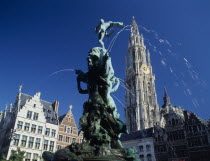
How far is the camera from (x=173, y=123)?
45.4m

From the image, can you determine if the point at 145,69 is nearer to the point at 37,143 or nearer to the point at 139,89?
the point at 139,89

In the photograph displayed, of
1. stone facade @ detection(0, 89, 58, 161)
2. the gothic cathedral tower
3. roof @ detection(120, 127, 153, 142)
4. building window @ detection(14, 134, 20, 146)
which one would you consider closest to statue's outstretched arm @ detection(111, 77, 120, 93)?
stone facade @ detection(0, 89, 58, 161)

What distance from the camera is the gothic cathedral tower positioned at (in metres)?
84.1

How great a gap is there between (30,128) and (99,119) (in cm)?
3046

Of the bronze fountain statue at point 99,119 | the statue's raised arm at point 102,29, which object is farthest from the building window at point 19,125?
the statue's raised arm at point 102,29

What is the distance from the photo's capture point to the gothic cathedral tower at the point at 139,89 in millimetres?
84062

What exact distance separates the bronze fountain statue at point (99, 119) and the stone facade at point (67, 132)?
31.7m

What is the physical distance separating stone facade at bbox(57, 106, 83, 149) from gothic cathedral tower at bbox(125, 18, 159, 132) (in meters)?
37.9

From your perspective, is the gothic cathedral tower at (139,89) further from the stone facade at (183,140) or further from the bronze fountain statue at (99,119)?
the bronze fountain statue at (99,119)

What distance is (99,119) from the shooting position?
10406 mm

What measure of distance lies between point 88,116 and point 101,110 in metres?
0.70

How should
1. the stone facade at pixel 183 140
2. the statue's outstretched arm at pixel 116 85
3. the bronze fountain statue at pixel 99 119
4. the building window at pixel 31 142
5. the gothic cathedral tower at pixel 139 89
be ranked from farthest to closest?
the gothic cathedral tower at pixel 139 89
the stone facade at pixel 183 140
the building window at pixel 31 142
the statue's outstretched arm at pixel 116 85
the bronze fountain statue at pixel 99 119

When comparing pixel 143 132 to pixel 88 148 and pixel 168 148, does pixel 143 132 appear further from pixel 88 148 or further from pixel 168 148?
pixel 88 148

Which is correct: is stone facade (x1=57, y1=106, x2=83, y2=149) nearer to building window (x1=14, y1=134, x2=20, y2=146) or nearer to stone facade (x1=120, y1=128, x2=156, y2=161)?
building window (x1=14, y1=134, x2=20, y2=146)
